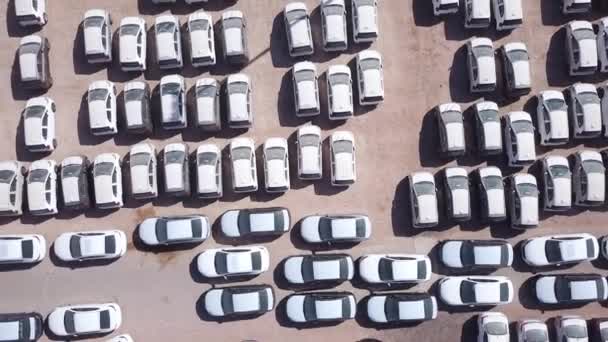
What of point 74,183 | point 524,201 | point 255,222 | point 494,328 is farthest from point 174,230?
point 524,201

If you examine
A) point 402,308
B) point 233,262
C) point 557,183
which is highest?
point 557,183

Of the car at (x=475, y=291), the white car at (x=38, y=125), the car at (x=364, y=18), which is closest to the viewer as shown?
the car at (x=475, y=291)

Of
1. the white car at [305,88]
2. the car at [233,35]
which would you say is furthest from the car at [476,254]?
the car at [233,35]

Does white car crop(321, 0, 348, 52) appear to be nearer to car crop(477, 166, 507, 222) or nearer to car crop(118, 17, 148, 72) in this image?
car crop(118, 17, 148, 72)

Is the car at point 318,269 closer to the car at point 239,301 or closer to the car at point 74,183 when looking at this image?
the car at point 239,301

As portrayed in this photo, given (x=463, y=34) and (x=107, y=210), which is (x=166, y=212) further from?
(x=463, y=34)

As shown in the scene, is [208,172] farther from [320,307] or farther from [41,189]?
[320,307]

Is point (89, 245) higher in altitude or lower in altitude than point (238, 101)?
lower
